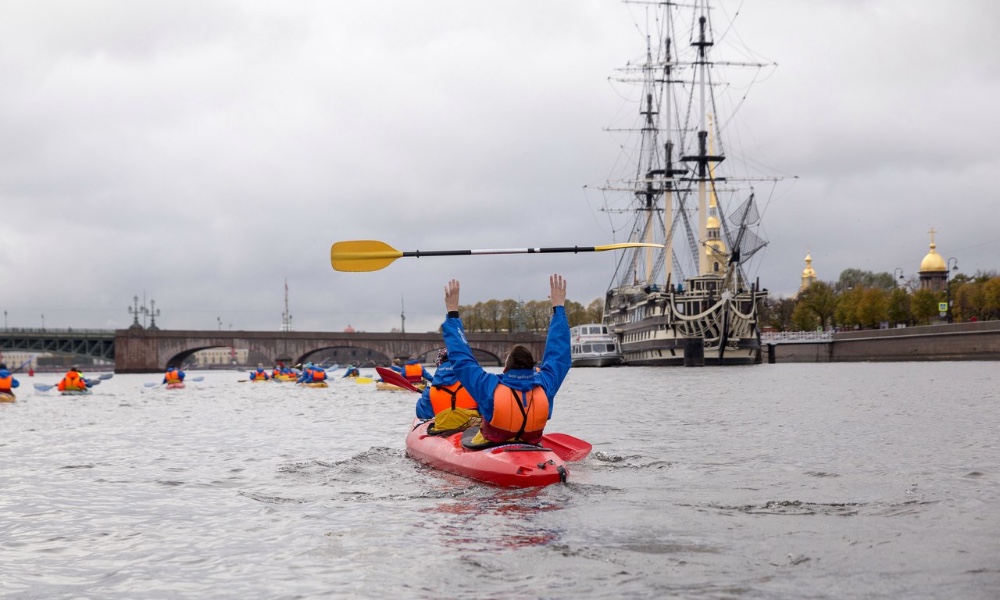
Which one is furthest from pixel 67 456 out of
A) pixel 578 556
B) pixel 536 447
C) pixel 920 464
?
pixel 920 464

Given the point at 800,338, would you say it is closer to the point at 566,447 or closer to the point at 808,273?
the point at 808,273

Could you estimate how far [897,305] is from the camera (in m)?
120

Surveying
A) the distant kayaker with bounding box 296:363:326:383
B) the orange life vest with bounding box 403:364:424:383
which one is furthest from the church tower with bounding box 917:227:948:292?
the orange life vest with bounding box 403:364:424:383

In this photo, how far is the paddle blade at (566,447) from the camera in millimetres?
16672

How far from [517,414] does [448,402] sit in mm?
4548

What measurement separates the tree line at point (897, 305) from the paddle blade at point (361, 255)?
300 ft

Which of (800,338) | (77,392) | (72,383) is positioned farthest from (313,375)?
(800,338)

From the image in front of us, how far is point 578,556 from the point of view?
32.5 feet

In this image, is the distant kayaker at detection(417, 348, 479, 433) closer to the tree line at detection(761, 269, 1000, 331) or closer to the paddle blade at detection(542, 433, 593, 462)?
the paddle blade at detection(542, 433, 593, 462)

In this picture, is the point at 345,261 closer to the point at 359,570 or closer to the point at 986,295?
the point at 359,570

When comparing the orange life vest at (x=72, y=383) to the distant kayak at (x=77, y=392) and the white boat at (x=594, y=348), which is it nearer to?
the distant kayak at (x=77, y=392)

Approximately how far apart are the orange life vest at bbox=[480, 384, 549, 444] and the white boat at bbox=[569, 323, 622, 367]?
9708 centimetres

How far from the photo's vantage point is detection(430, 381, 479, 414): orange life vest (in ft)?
60.4

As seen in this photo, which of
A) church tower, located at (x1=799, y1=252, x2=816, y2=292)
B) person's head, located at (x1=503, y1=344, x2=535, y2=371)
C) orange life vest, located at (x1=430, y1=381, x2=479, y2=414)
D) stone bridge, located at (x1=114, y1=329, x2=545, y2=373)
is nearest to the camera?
person's head, located at (x1=503, y1=344, x2=535, y2=371)
